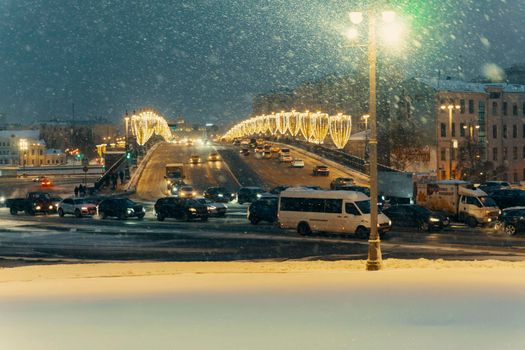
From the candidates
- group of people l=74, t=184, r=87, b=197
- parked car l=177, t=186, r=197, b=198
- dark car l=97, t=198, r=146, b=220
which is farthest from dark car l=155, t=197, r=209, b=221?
group of people l=74, t=184, r=87, b=197

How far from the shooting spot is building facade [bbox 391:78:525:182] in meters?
98.4

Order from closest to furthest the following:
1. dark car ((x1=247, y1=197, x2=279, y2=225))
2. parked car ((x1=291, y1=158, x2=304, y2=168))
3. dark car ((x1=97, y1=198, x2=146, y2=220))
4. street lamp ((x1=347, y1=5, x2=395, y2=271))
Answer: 1. street lamp ((x1=347, y1=5, x2=395, y2=271))
2. dark car ((x1=247, y1=197, x2=279, y2=225))
3. dark car ((x1=97, y1=198, x2=146, y2=220))
4. parked car ((x1=291, y1=158, x2=304, y2=168))

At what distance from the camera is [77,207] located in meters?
48.1

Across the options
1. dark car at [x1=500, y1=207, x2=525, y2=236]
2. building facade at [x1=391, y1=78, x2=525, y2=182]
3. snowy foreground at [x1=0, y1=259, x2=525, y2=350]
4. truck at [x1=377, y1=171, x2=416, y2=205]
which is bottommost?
snowy foreground at [x1=0, y1=259, x2=525, y2=350]

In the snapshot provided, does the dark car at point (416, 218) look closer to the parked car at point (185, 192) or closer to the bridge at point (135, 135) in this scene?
the parked car at point (185, 192)

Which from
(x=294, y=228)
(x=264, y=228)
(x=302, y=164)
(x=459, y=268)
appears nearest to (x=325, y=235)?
(x=294, y=228)

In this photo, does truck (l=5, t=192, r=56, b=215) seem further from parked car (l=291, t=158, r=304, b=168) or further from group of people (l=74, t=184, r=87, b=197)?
parked car (l=291, t=158, r=304, b=168)

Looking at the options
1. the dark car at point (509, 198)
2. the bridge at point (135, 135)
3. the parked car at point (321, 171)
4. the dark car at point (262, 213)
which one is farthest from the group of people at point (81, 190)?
the dark car at point (509, 198)

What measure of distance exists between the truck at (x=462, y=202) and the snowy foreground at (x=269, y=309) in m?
17.3

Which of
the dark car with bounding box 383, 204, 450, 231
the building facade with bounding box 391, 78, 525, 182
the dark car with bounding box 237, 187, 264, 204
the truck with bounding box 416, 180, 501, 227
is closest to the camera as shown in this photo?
the dark car with bounding box 383, 204, 450, 231

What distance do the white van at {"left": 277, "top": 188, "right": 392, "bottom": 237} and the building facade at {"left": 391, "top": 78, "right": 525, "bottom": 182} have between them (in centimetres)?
6436

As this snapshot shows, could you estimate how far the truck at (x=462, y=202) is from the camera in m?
37.2

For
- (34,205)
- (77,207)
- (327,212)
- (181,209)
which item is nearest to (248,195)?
(77,207)

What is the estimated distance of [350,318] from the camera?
1212 cm
